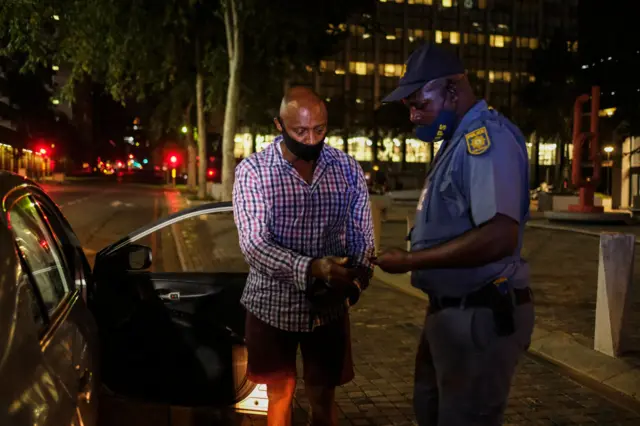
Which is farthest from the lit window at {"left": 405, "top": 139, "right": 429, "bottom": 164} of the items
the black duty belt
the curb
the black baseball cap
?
the black duty belt

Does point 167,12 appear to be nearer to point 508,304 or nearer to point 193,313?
point 193,313

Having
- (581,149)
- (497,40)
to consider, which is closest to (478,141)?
(581,149)

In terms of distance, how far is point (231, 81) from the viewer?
2552 cm

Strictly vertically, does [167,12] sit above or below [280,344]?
above

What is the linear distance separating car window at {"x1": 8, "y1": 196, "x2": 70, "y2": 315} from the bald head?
109 cm

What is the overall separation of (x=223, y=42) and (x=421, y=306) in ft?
74.2

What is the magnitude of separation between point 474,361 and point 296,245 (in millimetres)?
887

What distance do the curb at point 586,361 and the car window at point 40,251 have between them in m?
4.11

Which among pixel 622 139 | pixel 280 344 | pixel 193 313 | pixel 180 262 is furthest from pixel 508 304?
pixel 622 139

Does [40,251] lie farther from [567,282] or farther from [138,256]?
[567,282]

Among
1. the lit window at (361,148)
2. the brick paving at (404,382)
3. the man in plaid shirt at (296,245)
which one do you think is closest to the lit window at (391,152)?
the lit window at (361,148)

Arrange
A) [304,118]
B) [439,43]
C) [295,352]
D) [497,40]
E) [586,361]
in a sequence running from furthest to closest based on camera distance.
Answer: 1. [497,40]
2. [439,43]
3. [586,361]
4. [295,352]
5. [304,118]

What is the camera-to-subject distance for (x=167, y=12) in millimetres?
22625

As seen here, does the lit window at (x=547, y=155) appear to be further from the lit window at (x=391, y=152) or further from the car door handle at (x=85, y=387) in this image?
the car door handle at (x=85, y=387)
